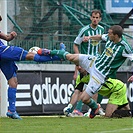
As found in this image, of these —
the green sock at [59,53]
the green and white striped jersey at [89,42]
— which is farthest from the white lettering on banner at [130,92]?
the green sock at [59,53]

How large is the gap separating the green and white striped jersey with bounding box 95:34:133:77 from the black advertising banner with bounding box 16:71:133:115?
3.50m

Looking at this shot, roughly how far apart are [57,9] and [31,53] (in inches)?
358

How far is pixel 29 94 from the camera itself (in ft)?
50.7

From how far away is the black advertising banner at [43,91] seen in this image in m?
15.4

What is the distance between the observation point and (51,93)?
52.2ft

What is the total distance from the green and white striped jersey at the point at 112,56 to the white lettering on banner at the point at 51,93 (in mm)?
3643

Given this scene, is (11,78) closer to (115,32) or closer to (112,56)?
A: (112,56)

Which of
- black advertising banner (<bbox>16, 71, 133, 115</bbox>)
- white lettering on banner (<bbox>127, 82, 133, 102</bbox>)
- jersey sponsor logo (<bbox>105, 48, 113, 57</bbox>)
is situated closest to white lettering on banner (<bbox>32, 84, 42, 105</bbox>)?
black advertising banner (<bbox>16, 71, 133, 115</bbox>)

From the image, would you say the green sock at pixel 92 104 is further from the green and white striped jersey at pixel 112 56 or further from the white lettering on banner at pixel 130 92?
the white lettering on banner at pixel 130 92

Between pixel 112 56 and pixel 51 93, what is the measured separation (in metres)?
3.96

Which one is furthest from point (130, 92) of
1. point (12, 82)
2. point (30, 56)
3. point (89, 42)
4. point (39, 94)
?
point (30, 56)

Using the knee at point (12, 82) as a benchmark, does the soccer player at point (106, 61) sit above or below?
above

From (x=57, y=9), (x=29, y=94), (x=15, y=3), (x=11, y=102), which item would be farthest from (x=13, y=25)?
(x=11, y=102)

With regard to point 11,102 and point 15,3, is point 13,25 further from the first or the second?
point 11,102
